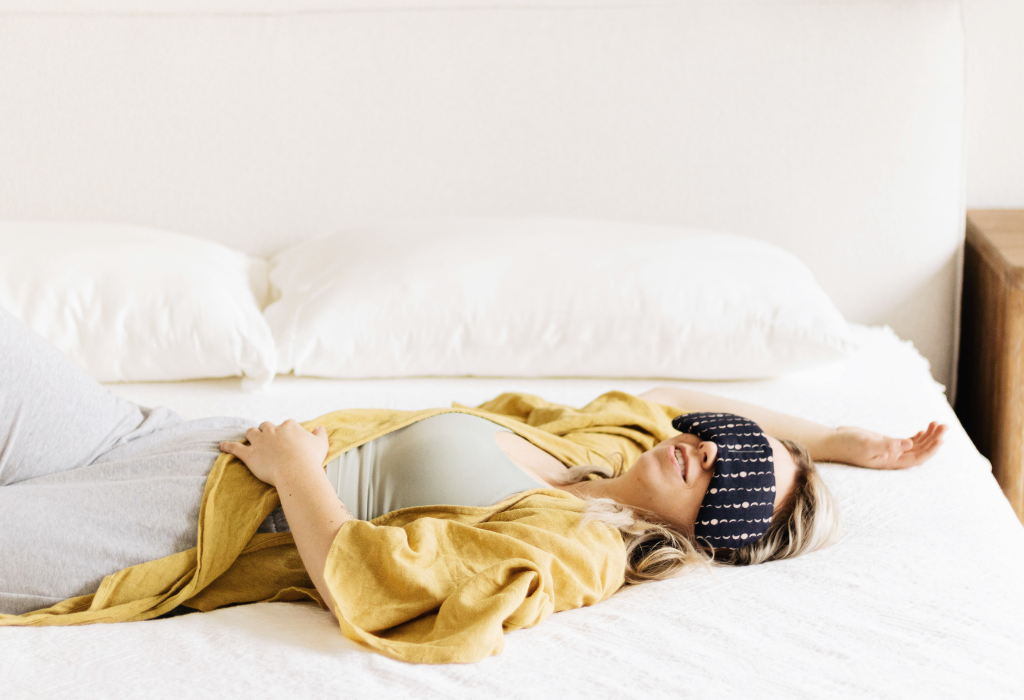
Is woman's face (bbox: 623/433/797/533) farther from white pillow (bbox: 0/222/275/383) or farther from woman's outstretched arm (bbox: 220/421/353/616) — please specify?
white pillow (bbox: 0/222/275/383)

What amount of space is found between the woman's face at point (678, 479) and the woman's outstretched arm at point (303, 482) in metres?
0.39

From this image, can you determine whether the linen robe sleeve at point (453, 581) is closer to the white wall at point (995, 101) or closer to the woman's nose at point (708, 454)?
the woman's nose at point (708, 454)

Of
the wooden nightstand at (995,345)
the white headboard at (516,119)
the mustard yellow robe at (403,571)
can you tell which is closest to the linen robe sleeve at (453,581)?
the mustard yellow robe at (403,571)

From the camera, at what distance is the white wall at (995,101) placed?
6.08 ft

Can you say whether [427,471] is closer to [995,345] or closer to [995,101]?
[995,345]

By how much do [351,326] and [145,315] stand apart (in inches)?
14.3

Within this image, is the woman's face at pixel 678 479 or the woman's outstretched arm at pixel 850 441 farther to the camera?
the woman's outstretched arm at pixel 850 441

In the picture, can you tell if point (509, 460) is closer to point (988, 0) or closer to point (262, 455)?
point (262, 455)

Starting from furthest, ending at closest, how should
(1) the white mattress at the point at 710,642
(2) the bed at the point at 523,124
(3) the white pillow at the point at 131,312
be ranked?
(2) the bed at the point at 523,124 → (3) the white pillow at the point at 131,312 → (1) the white mattress at the point at 710,642

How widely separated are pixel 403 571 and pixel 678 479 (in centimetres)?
41

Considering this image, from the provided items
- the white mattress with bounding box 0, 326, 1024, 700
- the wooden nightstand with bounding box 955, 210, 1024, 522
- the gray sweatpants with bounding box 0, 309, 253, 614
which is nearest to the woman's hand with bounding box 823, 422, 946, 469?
the white mattress with bounding box 0, 326, 1024, 700

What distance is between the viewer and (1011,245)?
164cm

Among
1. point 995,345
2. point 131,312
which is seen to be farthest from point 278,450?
point 995,345

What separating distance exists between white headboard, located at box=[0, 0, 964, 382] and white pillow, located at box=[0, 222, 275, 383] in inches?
16.6
